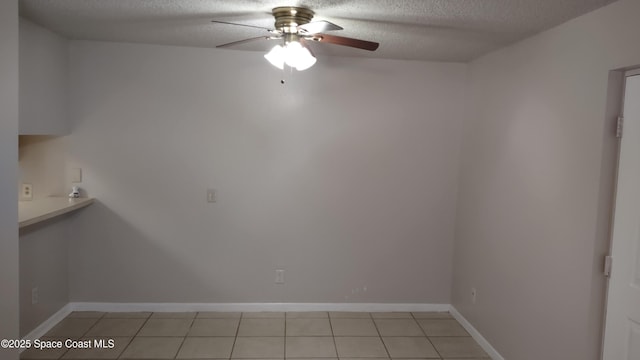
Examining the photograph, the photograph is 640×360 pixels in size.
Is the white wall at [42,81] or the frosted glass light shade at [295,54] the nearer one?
the frosted glass light shade at [295,54]

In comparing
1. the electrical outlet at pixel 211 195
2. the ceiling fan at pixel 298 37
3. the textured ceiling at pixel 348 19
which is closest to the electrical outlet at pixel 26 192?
the textured ceiling at pixel 348 19

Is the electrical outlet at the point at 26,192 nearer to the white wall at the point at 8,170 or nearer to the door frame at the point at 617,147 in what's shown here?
the white wall at the point at 8,170

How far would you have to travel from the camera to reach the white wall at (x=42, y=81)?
119 inches

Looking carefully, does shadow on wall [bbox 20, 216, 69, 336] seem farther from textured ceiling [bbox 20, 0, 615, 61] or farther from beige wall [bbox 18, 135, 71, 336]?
textured ceiling [bbox 20, 0, 615, 61]

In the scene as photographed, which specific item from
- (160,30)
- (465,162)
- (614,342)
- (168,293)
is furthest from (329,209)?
(614,342)

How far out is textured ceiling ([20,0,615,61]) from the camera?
2.38 meters

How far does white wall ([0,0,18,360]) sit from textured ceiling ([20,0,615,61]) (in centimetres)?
42

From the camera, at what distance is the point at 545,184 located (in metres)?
2.71

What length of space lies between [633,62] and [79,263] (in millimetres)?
4104

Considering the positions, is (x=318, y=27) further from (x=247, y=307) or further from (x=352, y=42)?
(x=247, y=307)

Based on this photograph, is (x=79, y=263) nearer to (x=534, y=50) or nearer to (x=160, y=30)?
(x=160, y=30)

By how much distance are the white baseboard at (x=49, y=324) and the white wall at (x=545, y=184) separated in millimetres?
3372

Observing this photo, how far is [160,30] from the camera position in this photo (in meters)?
3.13

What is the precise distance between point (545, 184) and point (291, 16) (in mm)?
1822
